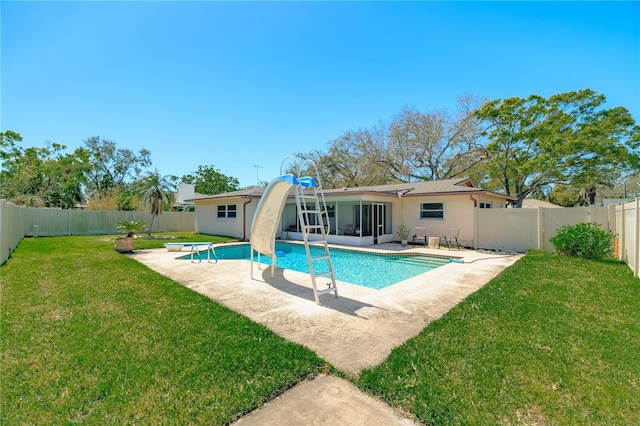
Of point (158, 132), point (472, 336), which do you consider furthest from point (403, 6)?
point (158, 132)

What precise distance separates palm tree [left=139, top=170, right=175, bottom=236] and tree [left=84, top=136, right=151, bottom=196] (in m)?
20.1

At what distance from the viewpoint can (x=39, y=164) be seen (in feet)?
95.2

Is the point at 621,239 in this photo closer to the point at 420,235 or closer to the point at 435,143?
the point at 420,235

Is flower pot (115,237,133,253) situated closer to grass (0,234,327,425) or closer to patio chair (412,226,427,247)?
grass (0,234,327,425)

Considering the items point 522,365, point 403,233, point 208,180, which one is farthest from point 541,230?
point 208,180

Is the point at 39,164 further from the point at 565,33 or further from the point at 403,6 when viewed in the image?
the point at 565,33

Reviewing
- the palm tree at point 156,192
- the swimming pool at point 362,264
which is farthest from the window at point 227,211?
the swimming pool at point 362,264

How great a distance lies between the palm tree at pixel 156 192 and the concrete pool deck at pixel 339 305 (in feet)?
34.0

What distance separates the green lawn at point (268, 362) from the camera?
103 inches

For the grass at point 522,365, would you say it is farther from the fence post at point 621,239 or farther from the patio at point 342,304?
the fence post at point 621,239

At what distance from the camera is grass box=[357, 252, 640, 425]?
2609 millimetres

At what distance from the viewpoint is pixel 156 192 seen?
18156 mm

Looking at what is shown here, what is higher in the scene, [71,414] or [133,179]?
[133,179]

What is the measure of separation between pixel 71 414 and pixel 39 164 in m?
37.6
